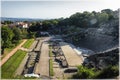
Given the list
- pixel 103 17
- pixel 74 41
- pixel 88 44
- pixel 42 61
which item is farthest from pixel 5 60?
pixel 103 17

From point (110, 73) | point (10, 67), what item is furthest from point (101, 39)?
point (110, 73)

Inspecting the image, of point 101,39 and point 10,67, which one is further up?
point 101,39

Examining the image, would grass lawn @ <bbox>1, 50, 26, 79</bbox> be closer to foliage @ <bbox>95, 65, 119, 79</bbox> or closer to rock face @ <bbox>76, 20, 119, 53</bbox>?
foliage @ <bbox>95, 65, 119, 79</bbox>

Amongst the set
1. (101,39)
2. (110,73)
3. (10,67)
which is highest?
(110,73)

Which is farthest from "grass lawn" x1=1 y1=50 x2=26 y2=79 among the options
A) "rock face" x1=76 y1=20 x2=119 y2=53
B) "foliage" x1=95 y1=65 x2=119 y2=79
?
"rock face" x1=76 y1=20 x2=119 y2=53

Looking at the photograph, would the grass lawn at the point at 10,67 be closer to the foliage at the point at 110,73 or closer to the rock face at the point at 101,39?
the foliage at the point at 110,73

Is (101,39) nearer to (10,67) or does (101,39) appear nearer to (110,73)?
(10,67)

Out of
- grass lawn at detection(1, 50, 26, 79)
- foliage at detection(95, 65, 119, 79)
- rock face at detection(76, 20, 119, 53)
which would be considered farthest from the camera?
rock face at detection(76, 20, 119, 53)

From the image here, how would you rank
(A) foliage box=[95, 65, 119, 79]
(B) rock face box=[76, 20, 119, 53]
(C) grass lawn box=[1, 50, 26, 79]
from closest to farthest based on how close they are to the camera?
(A) foliage box=[95, 65, 119, 79]
(C) grass lawn box=[1, 50, 26, 79]
(B) rock face box=[76, 20, 119, 53]

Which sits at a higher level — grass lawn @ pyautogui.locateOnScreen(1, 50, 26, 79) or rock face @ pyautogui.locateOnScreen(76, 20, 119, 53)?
rock face @ pyautogui.locateOnScreen(76, 20, 119, 53)

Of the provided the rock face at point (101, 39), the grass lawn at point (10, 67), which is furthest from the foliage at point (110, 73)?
the rock face at point (101, 39)

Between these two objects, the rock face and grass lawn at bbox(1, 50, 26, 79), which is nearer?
grass lawn at bbox(1, 50, 26, 79)

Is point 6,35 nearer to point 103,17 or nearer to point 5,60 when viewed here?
point 5,60
